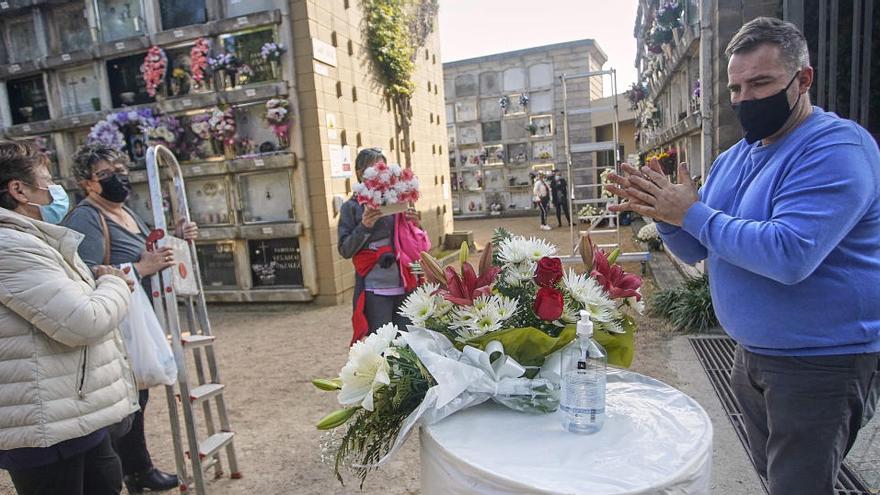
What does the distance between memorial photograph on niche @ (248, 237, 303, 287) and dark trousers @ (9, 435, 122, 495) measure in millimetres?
4577

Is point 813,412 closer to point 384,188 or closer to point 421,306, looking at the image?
point 421,306

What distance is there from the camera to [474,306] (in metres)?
1.36

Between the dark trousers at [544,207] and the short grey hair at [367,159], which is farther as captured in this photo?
the dark trousers at [544,207]

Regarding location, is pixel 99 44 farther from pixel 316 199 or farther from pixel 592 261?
pixel 592 261

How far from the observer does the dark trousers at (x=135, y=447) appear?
249cm

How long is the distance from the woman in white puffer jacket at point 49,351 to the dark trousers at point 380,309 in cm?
140

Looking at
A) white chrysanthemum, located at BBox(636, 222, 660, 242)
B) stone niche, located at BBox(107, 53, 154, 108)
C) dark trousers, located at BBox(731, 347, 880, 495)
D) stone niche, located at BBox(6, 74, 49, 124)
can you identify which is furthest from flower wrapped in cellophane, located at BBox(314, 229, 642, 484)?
stone niche, located at BBox(6, 74, 49, 124)

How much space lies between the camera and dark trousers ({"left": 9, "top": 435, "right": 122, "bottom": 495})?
161 centimetres

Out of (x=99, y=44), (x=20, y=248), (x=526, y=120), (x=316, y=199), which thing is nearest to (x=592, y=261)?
(x=20, y=248)

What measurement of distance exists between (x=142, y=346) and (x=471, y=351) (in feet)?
5.43

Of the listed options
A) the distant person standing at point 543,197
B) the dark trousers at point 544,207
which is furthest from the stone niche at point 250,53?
the dark trousers at point 544,207

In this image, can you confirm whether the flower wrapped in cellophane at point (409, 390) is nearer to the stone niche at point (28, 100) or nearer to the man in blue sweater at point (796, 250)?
the man in blue sweater at point (796, 250)

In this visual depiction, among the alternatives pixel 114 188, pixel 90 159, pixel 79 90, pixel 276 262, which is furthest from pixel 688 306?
pixel 79 90

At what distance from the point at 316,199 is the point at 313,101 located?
115cm
